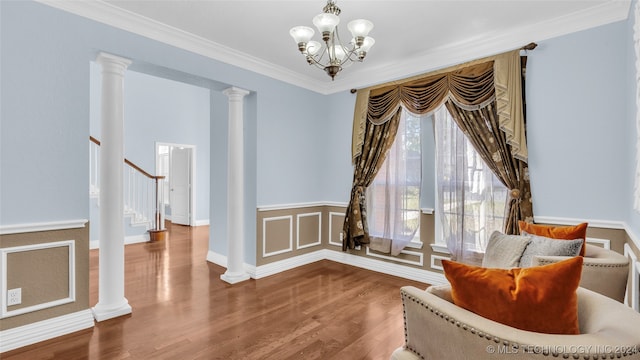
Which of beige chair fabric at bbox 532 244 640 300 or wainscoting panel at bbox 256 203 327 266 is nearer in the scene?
beige chair fabric at bbox 532 244 640 300

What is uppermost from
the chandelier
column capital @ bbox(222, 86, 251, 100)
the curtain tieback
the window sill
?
column capital @ bbox(222, 86, 251, 100)

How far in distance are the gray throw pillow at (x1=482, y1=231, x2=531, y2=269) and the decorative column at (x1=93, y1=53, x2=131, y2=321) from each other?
3.22m

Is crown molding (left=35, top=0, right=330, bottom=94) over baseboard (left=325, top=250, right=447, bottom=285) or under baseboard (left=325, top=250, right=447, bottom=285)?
over

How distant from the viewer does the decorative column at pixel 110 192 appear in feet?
9.32

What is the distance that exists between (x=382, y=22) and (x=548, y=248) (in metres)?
2.37

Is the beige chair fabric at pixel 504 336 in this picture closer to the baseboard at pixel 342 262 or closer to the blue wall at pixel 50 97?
the baseboard at pixel 342 262

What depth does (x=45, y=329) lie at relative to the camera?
7.99 ft

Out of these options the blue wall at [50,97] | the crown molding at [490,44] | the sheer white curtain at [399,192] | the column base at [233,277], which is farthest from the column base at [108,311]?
the crown molding at [490,44]

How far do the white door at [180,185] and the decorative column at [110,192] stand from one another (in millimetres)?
5322

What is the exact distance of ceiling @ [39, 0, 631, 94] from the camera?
267 cm

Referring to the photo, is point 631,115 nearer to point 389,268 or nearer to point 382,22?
point 382,22

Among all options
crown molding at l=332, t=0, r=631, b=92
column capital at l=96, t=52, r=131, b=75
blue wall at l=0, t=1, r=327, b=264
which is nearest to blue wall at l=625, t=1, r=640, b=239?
crown molding at l=332, t=0, r=631, b=92

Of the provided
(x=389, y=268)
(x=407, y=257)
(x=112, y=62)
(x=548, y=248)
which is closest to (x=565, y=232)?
(x=548, y=248)

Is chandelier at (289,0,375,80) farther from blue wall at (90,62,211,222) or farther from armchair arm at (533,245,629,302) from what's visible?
blue wall at (90,62,211,222)
